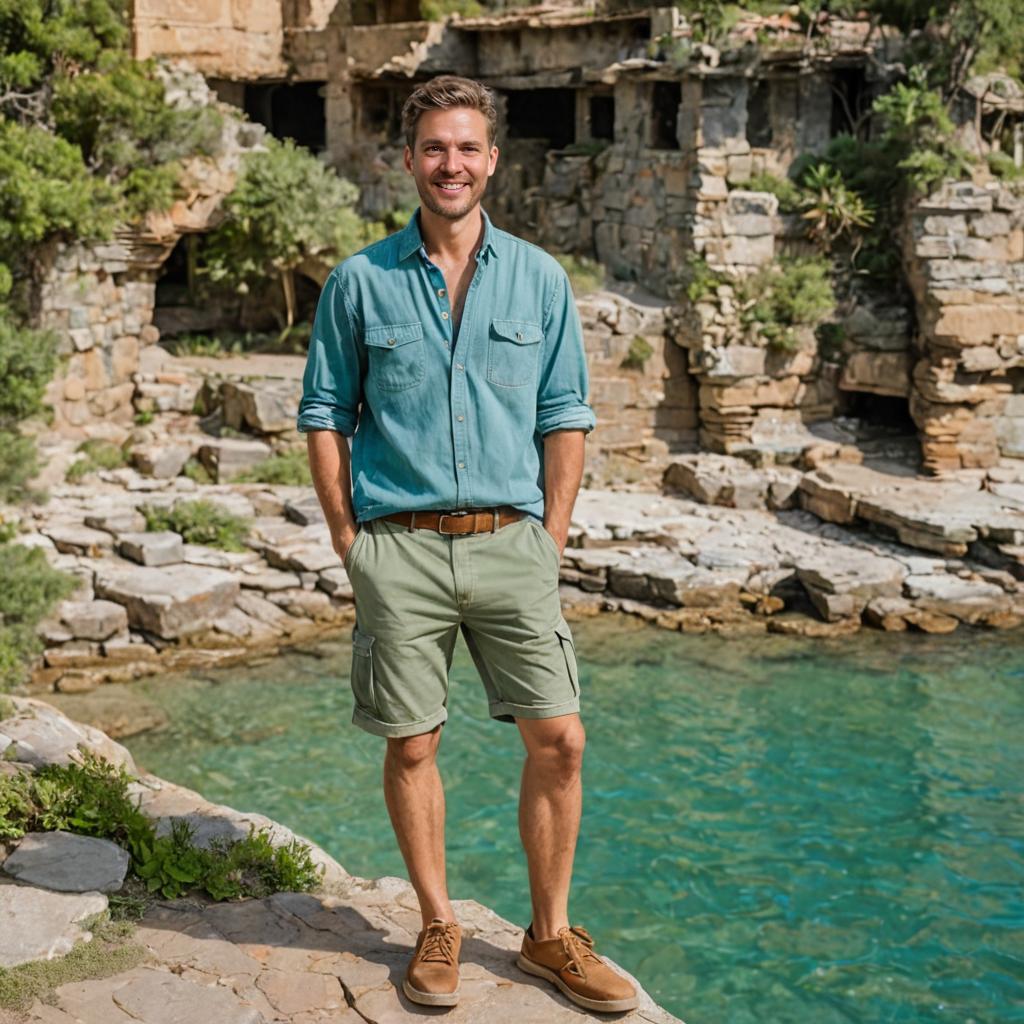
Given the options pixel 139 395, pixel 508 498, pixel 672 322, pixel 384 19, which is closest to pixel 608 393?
pixel 672 322

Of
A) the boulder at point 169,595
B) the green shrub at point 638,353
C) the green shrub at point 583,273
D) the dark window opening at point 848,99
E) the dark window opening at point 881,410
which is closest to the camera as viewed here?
the boulder at point 169,595

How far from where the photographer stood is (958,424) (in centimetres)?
1798

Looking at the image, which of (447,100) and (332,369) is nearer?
(447,100)

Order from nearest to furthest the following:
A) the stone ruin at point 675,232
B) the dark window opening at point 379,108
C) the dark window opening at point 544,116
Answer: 1. the stone ruin at point 675,232
2. the dark window opening at point 379,108
3. the dark window opening at point 544,116

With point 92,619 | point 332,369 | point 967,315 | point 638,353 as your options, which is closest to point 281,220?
point 638,353

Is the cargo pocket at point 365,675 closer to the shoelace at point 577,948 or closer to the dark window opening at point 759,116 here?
the shoelace at point 577,948

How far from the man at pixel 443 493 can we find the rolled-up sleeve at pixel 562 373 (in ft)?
0.05

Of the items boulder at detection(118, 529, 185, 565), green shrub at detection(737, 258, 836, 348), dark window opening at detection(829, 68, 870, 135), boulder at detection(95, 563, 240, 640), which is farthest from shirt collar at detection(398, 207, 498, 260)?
dark window opening at detection(829, 68, 870, 135)

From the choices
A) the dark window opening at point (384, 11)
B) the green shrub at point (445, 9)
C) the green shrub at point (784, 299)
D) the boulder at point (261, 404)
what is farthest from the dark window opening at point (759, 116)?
the boulder at point (261, 404)

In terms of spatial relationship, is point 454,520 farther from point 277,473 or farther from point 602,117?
point 602,117

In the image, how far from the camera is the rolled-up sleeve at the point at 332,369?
14.3ft

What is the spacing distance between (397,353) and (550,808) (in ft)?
5.04

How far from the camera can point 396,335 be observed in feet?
14.1

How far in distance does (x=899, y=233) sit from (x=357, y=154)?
29.9 feet
